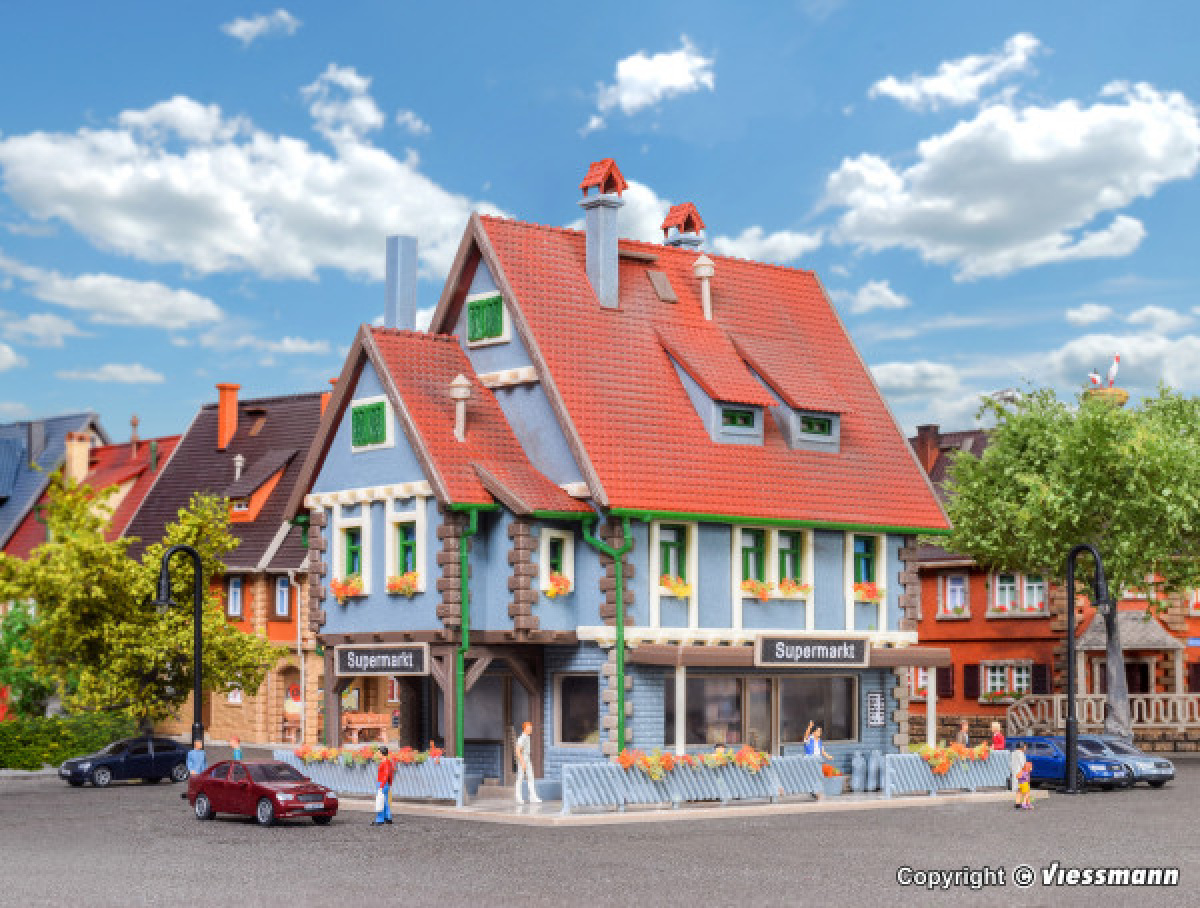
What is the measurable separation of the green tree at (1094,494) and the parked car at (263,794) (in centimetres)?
2415

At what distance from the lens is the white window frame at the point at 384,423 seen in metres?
37.6

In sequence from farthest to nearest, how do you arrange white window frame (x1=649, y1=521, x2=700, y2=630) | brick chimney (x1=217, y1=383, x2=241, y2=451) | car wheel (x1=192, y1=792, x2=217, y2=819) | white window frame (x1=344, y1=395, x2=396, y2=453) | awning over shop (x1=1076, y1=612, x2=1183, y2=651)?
brick chimney (x1=217, y1=383, x2=241, y2=451), awning over shop (x1=1076, y1=612, x2=1183, y2=651), white window frame (x1=344, y1=395, x2=396, y2=453), white window frame (x1=649, y1=521, x2=700, y2=630), car wheel (x1=192, y1=792, x2=217, y2=819)

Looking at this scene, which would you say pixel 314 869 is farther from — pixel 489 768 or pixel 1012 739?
pixel 1012 739

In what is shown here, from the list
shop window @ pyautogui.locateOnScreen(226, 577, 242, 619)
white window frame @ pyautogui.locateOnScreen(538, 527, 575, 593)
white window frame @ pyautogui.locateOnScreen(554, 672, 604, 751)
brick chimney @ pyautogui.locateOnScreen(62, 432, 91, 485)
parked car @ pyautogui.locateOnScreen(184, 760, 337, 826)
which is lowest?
parked car @ pyautogui.locateOnScreen(184, 760, 337, 826)

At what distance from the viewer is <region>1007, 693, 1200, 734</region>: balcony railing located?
2112 inches

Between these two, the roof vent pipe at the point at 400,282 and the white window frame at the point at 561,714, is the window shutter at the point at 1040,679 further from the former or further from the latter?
the roof vent pipe at the point at 400,282

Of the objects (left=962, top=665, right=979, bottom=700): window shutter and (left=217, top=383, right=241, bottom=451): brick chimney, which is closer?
(left=962, top=665, right=979, bottom=700): window shutter

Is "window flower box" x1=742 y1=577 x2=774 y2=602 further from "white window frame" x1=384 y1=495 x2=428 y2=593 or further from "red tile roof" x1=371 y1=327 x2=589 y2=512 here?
"white window frame" x1=384 y1=495 x2=428 y2=593

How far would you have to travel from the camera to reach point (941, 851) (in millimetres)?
26109

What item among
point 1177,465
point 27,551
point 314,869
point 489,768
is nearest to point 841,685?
point 489,768

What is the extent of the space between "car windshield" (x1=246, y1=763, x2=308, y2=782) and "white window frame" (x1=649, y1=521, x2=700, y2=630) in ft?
28.4

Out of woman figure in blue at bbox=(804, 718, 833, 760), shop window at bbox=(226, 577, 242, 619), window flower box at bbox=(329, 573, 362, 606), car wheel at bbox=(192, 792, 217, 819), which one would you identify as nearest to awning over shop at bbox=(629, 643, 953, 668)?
woman figure in blue at bbox=(804, 718, 833, 760)

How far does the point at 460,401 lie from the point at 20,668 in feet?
86.9

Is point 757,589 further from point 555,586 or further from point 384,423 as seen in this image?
point 384,423
